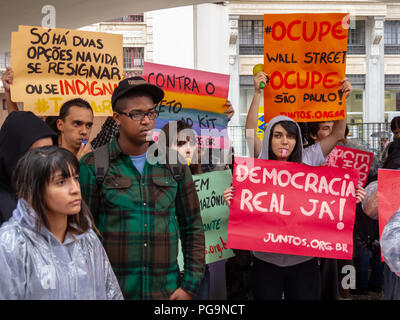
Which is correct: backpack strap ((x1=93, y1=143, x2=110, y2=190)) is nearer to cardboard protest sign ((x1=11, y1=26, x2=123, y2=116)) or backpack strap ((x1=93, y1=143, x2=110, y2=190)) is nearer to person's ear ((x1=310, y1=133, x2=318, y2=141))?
cardboard protest sign ((x1=11, y1=26, x2=123, y2=116))

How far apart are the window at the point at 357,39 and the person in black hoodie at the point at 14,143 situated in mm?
22061

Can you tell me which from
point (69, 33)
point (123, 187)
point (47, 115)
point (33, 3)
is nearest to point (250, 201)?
point (123, 187)

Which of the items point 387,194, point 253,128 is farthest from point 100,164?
point 387,194

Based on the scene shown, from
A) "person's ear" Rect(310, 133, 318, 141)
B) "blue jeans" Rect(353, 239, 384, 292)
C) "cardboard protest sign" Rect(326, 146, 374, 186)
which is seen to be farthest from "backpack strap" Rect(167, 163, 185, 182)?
"blue jeans" Rect(353, 239, 384, 292)

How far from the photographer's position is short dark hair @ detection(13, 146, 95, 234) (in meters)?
1.84

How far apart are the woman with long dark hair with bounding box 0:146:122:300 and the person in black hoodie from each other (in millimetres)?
373

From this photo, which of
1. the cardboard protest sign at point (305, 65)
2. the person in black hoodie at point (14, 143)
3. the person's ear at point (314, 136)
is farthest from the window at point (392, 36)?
the person in black hoodie at point (14, 143)

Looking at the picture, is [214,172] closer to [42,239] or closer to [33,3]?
[42,239]

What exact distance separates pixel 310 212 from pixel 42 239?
1.95 meters

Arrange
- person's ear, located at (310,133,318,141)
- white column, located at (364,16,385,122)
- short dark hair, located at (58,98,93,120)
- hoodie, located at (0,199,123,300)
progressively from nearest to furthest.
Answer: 1. hoodie, located at (0,199,123,300)
2. short dark hair, located at (58,98,93,120)
3. person's ear, located at (310,133,318,141)
4. white column, located at (364,16,385,122)

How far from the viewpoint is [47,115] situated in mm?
4004

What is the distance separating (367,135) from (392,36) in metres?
14.0

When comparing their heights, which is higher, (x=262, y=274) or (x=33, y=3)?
(x=33, y=3)
